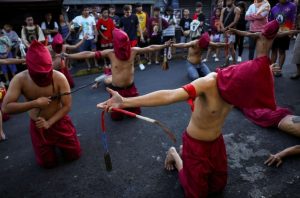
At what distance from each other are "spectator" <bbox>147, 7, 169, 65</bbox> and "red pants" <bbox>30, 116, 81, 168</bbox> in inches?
211

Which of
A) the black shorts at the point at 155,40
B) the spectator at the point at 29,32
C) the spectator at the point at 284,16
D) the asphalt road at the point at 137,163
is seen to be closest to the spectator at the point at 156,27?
the black shorts at the point at 155,40

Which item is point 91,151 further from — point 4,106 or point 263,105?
point 263,105

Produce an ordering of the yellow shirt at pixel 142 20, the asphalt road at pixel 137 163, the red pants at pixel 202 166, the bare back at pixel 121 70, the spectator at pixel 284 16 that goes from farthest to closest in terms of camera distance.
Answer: the yellow shirt at pixel 142 20 → the spectator at pixel 284 16 → the bare back at pixel 121 70 → the asphalt road at pixel 137 163 → the red pants at pixel 202 166

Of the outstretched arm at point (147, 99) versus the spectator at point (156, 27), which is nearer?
the outstretched arm at point (147, 99)

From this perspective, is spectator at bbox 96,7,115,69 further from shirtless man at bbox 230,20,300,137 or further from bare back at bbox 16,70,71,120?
shirtless man at bbox 230,20,300,137

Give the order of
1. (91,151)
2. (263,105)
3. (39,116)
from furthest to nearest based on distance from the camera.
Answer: (91,151) → (39,116) → (263,105)

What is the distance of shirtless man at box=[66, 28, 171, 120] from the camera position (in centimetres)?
429

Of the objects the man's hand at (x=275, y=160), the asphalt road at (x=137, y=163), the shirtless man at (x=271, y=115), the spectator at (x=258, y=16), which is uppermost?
the spectator at (x=258, y=16)

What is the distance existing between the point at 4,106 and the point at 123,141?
167 centimetres

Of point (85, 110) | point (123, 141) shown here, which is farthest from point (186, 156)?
point (85, 110)

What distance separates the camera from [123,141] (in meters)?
3.94

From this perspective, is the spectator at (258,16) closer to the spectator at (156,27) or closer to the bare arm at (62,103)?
the spectator at (156,27)

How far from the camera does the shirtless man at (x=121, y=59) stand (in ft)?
14.1

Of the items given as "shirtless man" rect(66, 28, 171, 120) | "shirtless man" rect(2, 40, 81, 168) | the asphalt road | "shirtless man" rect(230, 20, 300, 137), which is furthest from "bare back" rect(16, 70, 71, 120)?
"shirtless man" rect(230, 20, 300, 137)
